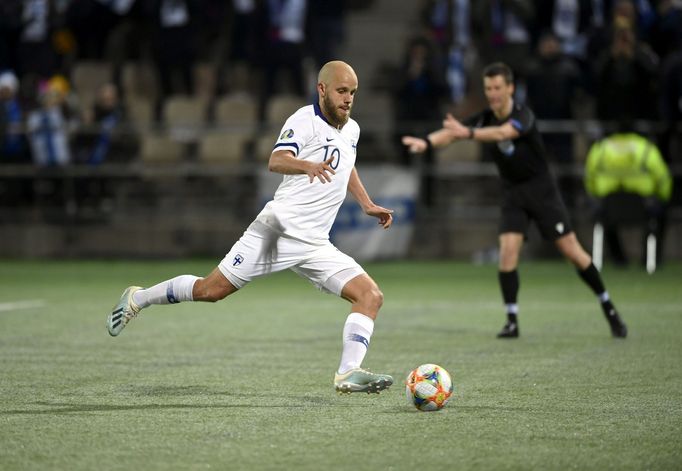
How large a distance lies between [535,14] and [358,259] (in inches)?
191

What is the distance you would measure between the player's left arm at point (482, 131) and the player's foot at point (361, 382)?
3.03m

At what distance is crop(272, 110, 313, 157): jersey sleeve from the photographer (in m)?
7.40

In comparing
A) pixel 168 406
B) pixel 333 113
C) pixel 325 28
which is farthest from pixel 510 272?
pixel 325 28

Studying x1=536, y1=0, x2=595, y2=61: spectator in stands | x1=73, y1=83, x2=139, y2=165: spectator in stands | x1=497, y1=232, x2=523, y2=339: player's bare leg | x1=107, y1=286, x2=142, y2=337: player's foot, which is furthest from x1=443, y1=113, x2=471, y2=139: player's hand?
x1=73, y1=83, x2=139, y2=165: spectator in stands

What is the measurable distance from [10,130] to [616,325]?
1210 centimetres

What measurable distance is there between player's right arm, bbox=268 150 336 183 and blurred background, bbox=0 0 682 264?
10.6m

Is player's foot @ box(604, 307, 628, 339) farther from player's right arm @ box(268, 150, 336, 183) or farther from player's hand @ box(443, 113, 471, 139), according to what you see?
player's right arm @ box(268, 150, 336, 183)

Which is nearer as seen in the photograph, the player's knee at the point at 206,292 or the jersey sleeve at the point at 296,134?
the jersey sleeve at the point at 296,134

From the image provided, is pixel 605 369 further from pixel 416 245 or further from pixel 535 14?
pixel 535 14

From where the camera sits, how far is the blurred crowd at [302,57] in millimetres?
18156

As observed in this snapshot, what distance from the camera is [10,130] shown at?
20062 millimetres

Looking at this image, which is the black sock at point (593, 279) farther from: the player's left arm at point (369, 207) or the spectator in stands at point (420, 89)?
the spectator in stands at point (420, 89)

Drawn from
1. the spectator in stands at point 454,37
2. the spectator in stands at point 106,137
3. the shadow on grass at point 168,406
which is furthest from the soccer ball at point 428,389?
the spectator in stands at point 106,137

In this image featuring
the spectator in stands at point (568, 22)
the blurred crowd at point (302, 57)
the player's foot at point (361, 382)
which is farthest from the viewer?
the spectator in stands at point (568, 22)
